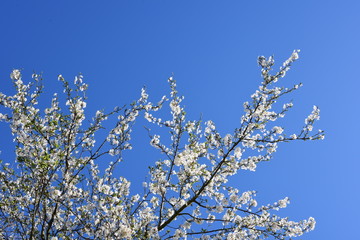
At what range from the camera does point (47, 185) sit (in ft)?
22.5

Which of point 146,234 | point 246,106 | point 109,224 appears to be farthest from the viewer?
point 246,106

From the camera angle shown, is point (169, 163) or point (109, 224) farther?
point (169, 163)

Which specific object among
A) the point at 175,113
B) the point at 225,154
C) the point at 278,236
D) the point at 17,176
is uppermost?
the point at 175,113

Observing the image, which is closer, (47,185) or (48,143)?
(47,185)

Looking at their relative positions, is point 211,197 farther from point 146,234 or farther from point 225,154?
point 146,234

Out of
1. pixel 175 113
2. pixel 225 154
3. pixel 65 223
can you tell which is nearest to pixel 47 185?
pixel 65 223

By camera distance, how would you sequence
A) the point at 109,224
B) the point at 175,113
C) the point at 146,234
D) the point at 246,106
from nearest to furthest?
1. the point at 109,224
2. the point at 146,234
3. the point at 246,106
4. the point at 175,113

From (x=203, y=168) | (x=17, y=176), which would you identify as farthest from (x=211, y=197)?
(x=17, y=176)

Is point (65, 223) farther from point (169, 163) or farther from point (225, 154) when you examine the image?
point (225, 154)

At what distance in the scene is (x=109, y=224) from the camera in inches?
249

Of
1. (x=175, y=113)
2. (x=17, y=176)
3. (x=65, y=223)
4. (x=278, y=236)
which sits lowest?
(x=278, y=236)

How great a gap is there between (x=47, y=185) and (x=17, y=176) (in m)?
1.33

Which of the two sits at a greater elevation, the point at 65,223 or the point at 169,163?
the point at 169,163

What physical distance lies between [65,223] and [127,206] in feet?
4.36
